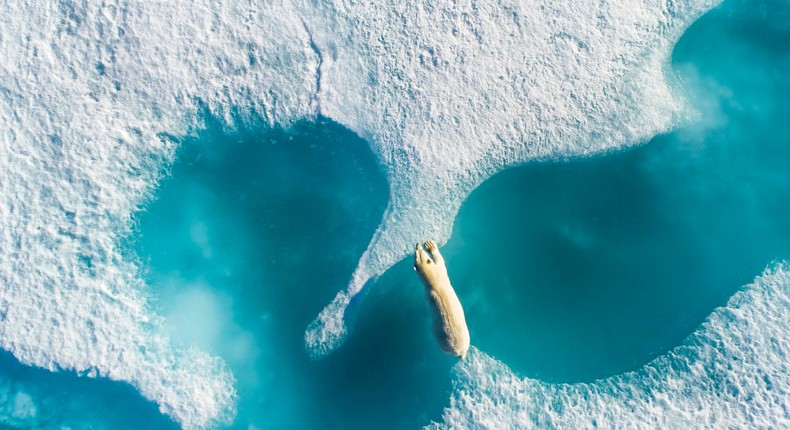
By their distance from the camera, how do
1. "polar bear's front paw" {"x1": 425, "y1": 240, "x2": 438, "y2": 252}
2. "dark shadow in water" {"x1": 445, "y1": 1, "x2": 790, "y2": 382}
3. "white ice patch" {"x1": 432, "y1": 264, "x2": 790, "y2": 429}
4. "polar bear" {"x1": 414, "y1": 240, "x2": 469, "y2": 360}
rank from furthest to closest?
1. "dark shadow in water" {"x1": 445, "y1": 1, "x2": 790, "y2": 382}
2. "white ice patch" {"x1": 432, "y1": 264, "x2": 790, "y2": 429}
3. "polar bear's front paw" {"x1": 425, "y1": 240, "x2": 438, "y2": 252}
4. "polar bear" {"x1": 414, "y1": 240, "x2": 469, "y2": 360}

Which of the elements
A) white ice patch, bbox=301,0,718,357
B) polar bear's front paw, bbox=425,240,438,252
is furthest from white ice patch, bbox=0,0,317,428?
polar bear's front paw, bbox=425,240,438,252

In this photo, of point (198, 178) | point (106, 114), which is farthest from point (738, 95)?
point (106, 114)

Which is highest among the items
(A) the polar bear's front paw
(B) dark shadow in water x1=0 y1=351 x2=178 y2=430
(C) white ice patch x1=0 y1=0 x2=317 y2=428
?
→ (A) the polar bear's front paw

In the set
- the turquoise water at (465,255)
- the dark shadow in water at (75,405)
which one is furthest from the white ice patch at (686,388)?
the dark shadow in water at (75,405)

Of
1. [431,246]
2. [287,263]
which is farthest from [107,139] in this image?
[431,246]

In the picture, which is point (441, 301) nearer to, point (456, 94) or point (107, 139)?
point (456, 94)

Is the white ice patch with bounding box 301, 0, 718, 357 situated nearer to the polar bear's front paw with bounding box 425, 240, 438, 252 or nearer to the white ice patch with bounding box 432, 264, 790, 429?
the polar bear's front paw with bounding box 425, 240, 438, 252
